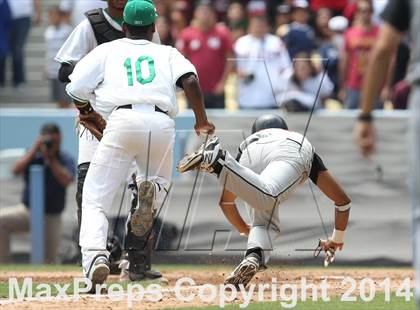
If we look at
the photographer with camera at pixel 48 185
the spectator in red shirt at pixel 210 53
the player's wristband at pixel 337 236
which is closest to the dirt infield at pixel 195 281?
the player's wristband at pixel 337 236

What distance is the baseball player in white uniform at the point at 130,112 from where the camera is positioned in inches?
340

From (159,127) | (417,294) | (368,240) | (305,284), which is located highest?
(417,294)

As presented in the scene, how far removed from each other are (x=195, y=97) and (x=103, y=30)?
148 centimetres

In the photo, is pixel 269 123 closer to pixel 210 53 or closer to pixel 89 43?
pixel 89 43

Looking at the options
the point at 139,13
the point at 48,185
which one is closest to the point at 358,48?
the point at 48,185

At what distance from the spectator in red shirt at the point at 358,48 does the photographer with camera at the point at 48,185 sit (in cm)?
412

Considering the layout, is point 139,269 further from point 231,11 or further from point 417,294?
point 231,11

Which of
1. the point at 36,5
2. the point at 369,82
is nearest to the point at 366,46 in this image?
the point at 36,5

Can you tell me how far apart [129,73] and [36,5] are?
11636mm

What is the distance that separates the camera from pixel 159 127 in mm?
A: 8688

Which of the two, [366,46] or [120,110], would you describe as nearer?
[120,110]

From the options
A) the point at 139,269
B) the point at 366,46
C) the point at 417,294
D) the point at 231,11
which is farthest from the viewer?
the point at 231,11

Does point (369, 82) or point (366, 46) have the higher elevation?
point (369, 82)

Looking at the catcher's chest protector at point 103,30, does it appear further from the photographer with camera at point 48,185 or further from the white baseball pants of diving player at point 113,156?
the photographer with camera at point 48,185
